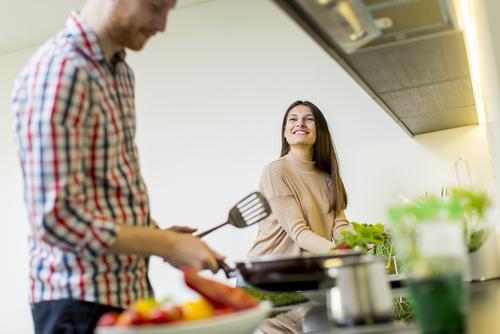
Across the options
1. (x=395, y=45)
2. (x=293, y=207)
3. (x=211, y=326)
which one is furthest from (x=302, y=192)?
(x=211, y=326)

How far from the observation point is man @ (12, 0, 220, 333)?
3.71 feet

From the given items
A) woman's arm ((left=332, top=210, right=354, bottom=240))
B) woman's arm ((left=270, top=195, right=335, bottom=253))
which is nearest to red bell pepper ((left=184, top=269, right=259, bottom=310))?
woman's arm ((left=270, top=195, right=335, bottom=253))

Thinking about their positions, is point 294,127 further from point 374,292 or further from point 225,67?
point 374,292

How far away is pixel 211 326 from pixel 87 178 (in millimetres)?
402

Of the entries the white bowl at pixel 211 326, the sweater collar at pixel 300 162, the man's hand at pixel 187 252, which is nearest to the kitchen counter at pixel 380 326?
the white bowl at pixel 211 326

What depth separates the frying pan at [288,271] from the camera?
123 centimetres

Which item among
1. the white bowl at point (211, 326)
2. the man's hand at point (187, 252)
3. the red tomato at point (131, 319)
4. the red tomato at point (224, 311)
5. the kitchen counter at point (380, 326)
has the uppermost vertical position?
the man's hand at point (187, 252)

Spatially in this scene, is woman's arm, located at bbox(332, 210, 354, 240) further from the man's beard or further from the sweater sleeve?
the man's beard

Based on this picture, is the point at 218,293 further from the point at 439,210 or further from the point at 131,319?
the point at 439,210

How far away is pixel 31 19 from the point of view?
482 centimetres

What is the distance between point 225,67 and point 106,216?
11.4ft

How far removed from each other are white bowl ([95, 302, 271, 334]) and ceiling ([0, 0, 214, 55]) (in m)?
3.65

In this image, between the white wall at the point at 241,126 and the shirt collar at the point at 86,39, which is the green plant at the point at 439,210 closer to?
the shirt collar at the point at 86,39

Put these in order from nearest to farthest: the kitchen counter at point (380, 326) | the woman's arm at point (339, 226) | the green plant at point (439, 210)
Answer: the green plant at point (439, 210) < the kitchen counter at point (380, 326) < the woman's arm at point (339, 226)
